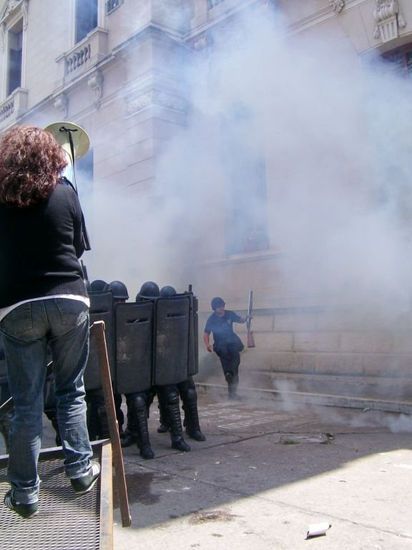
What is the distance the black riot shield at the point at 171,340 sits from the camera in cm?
373

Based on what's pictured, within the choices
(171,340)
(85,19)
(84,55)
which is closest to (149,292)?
(171,340)

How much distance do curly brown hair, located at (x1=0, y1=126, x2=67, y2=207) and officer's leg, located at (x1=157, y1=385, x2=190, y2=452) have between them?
236 centimetres

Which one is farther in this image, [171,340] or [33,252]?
[171,340]

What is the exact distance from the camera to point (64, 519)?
5.68ft

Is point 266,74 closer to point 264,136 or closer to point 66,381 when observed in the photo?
point 264,136

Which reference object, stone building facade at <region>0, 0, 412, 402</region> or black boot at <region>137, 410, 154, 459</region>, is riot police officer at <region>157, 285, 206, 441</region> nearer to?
black boot at <region>137, 410, 154, 459</region>

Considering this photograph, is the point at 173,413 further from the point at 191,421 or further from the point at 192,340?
the point at 192,340

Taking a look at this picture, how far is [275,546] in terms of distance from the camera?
2037mm

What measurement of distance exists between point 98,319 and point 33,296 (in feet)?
5.96

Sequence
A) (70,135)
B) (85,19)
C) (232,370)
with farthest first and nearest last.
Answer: (85,19) → (232,370) → (70,135)

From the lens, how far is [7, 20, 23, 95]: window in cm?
1284

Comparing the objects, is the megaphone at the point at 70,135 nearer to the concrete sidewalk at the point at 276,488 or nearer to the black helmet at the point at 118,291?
the black helmet at the point at 118,291

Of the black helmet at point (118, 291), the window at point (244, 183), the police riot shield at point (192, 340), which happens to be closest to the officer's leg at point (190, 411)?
the police riot shield at point (192, 340)

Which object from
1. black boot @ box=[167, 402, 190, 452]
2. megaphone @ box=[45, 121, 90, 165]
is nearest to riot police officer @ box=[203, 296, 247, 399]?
black boot @ box=[167, 402, 190, 452]
